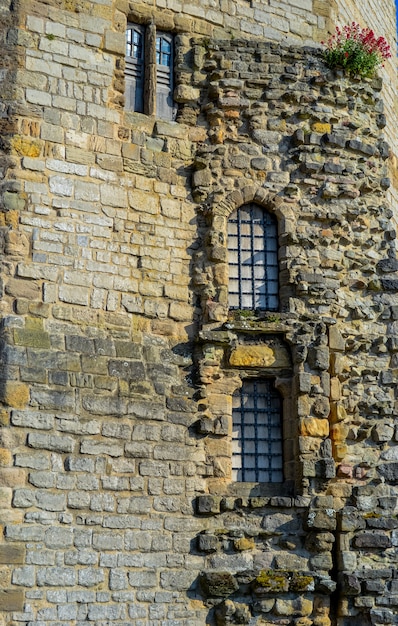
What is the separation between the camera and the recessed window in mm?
11180

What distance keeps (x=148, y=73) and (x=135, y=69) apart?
0.54 feet

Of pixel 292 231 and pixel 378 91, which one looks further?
pixel 378 91

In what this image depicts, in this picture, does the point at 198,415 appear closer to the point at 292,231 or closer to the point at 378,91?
the point at 292,231

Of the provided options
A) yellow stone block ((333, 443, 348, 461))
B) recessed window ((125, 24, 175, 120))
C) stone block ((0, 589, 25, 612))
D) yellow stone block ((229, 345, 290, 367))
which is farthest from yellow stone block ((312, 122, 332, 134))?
stone block ((0, 589, 25, 612))

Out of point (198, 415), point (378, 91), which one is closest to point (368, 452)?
point (198, 415)

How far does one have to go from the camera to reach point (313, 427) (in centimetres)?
1046

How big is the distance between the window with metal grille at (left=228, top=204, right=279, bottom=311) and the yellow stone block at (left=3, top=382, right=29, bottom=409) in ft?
8.99

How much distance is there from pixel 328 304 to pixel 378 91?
118 inches

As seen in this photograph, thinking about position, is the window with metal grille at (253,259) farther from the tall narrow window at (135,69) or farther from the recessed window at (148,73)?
the tall narrow window at (135,69)

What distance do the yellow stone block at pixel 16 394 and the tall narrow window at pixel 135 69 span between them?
363 cm

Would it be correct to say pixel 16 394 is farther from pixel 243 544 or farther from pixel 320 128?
pixel 320 128

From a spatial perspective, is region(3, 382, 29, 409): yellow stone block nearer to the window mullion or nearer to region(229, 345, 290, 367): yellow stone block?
region(229, 345, 290, 367): yellow stone block

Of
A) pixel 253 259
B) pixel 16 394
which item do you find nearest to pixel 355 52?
pixel 253 259

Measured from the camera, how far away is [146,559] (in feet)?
31.4
